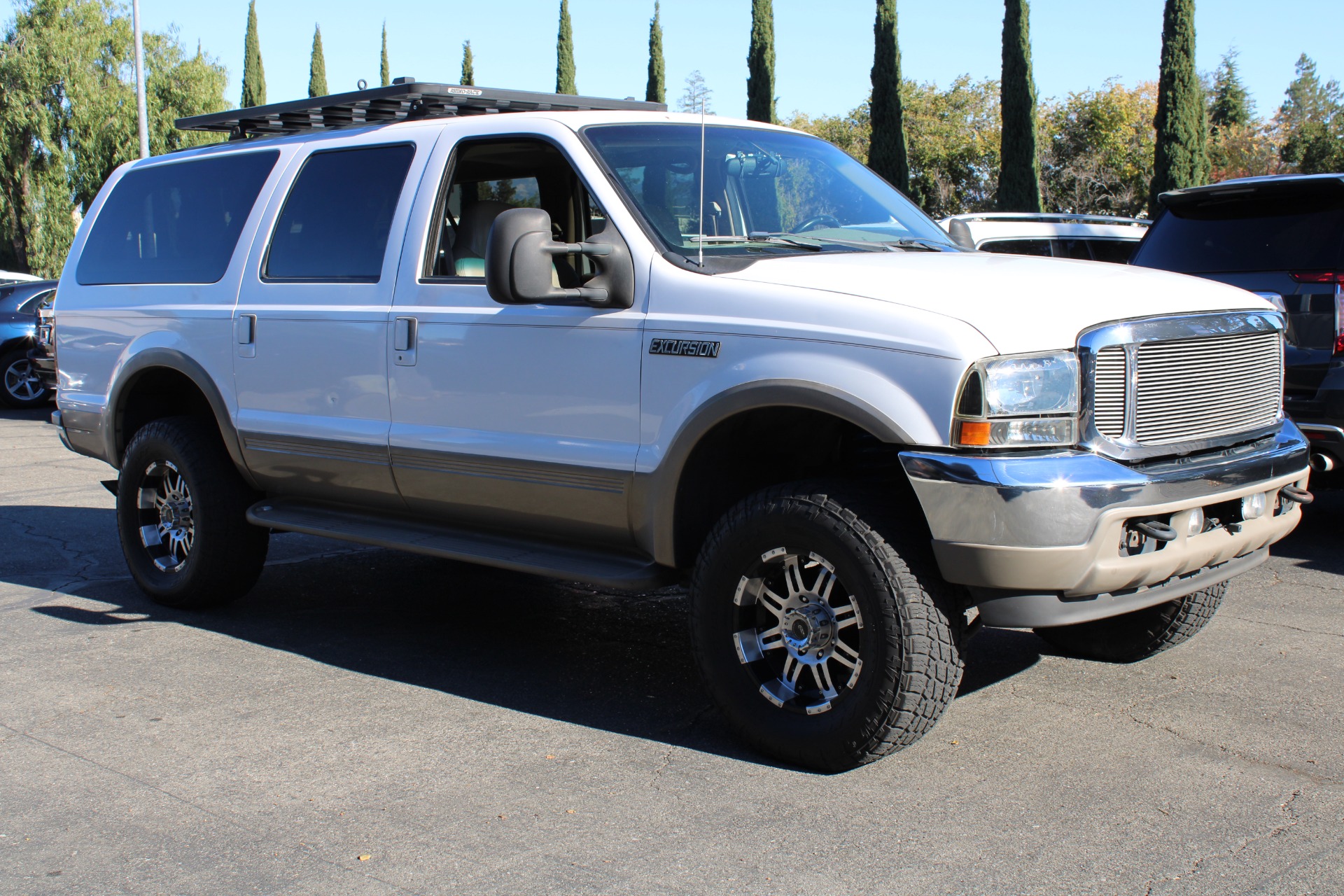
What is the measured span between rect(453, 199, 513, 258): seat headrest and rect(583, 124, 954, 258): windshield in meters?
0.75

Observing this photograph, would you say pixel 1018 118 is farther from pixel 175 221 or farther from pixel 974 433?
pixel 974 433

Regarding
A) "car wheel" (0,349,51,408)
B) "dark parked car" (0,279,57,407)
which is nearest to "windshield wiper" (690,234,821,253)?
"dark parked car" (0,279,57,407)

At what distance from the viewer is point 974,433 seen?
3535mm

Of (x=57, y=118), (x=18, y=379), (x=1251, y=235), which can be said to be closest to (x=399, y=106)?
(x=1251, y=235)

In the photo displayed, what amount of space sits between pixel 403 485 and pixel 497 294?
1.15 m

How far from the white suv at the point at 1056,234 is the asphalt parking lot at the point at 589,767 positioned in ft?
18.2

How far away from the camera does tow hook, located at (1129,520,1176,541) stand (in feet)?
11.8

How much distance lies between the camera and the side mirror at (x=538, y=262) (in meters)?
4.19

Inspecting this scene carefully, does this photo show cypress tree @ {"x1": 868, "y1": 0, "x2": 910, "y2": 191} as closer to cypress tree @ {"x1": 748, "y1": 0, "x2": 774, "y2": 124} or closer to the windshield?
cypress tree @ {"x1": 748, "y1": 0, "x2": 774, "y2": 124}

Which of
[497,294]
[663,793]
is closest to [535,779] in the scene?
[663,793]

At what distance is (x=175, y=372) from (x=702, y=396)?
125 inches

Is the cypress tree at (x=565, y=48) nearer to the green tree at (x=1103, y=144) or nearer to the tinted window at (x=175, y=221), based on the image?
the green tree at (x=1103, y=144)

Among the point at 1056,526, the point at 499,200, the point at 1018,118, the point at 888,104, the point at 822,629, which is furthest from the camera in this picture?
the point at 888,104

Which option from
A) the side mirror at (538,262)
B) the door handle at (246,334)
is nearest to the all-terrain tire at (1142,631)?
the side mirror at (538,262)
